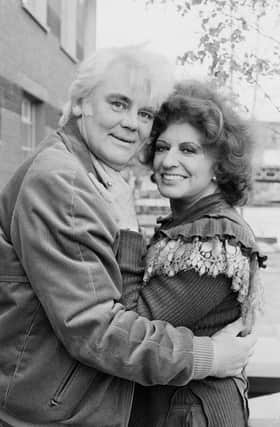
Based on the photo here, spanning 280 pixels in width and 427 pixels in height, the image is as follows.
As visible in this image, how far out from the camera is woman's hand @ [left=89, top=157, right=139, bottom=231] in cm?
153

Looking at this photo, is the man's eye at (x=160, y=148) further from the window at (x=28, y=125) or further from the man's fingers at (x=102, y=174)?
the window at (x=28, y=125)

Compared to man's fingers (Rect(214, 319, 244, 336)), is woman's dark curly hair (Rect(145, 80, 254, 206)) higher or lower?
higher

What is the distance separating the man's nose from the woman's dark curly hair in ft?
0.53

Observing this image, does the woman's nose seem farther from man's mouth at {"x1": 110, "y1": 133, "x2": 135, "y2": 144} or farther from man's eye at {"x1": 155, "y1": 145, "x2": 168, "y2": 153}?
man's mouth at {"x1": 110, "y1": 133, "x2": 135, "y2": 144}

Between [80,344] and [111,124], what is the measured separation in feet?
1.95

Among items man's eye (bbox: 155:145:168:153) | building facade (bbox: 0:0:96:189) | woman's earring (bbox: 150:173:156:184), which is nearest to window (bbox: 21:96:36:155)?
building facade (bbox: 0:0:96:189)

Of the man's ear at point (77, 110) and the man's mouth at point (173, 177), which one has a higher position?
the man's ear at point (77, 110)

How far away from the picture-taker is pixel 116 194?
159 centimetres

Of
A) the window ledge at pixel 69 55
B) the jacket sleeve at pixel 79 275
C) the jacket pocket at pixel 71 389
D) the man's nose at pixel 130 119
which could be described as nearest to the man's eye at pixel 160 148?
the man's nose at pixel 130 119

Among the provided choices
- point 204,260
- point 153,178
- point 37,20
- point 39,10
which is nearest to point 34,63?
point 37,20

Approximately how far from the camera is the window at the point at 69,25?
43.4 feet

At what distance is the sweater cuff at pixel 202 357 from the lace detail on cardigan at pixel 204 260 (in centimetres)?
16

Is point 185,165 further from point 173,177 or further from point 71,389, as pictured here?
point 71,389

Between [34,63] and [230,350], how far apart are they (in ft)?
33.4
